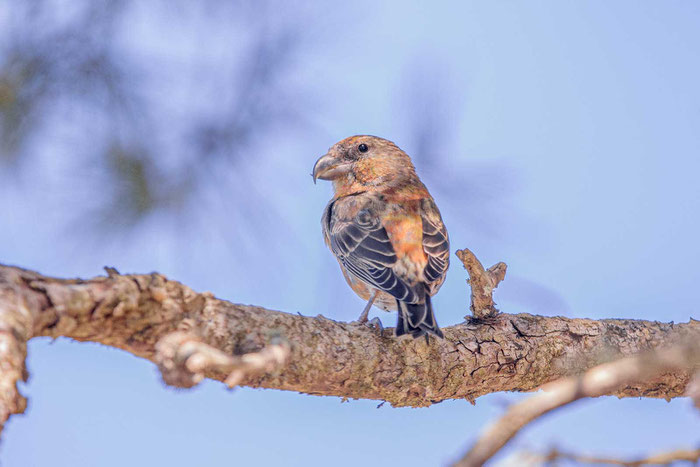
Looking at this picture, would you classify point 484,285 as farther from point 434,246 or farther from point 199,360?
point 199,360

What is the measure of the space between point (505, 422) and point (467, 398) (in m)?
1.82

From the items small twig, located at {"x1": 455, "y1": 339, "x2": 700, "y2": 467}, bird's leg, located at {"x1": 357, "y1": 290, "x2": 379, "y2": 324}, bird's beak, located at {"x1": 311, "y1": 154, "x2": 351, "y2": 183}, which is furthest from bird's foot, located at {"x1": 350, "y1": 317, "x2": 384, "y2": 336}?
small twig, located at {"x1": 455, "y1": 339, "x2": 700, "y2": 467}

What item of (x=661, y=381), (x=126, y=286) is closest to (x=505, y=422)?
(x=126, y=286)

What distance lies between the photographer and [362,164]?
4.00 metres

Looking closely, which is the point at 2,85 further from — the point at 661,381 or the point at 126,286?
the point at 661,381

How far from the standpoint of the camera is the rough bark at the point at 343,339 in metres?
1.82

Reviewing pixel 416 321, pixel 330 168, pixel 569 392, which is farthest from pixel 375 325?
pixel 569 392

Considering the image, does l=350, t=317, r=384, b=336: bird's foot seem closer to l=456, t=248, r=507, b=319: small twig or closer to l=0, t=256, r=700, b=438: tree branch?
l=0, t=256, r=700, b=438: tree branch

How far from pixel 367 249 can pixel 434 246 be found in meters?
0.31

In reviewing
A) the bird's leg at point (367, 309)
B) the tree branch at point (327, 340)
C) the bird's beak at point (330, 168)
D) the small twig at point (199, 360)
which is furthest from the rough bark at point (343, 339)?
the bird's beak at point (330, 168)

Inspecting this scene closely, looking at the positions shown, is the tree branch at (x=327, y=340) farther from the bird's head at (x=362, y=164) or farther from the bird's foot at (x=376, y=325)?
the bird's head at (x=362, y=164)

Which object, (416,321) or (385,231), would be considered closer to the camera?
(416,321)

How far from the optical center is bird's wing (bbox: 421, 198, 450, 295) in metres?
3.14

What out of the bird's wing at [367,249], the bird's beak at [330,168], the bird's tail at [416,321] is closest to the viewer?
the bird's tail at [416,321]
